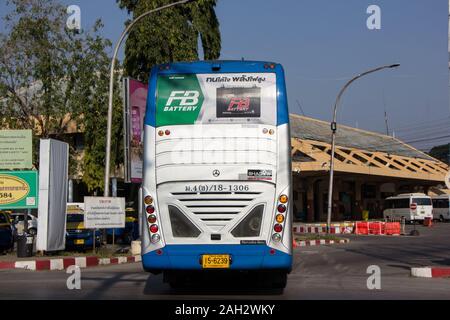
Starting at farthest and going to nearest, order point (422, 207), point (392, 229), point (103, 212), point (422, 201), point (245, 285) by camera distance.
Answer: point (422, 201) < point (422, 207) < point (392, 229) < point (103, 212) < point (245, 285)

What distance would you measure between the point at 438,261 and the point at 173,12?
780 inches

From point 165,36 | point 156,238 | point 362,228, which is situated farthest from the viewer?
point 362,228

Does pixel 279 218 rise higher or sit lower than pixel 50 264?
higher

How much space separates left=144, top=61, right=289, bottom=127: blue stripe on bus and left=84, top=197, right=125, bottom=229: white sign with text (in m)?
10.3

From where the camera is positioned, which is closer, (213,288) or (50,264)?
(213,288)

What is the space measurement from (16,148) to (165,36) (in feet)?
42.2

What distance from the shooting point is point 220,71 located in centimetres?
1108

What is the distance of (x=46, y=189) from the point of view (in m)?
20.9

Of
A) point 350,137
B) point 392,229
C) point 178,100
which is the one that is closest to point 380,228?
point 392,229

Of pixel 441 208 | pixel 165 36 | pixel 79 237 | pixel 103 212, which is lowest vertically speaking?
pixel 79 237

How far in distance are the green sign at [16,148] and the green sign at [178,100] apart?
41.2ft

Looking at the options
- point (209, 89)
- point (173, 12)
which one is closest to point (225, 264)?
point (209, 89)

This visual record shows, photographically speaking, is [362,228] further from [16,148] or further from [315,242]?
[16,148]

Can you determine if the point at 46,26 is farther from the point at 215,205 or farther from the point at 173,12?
the point at 215,205
